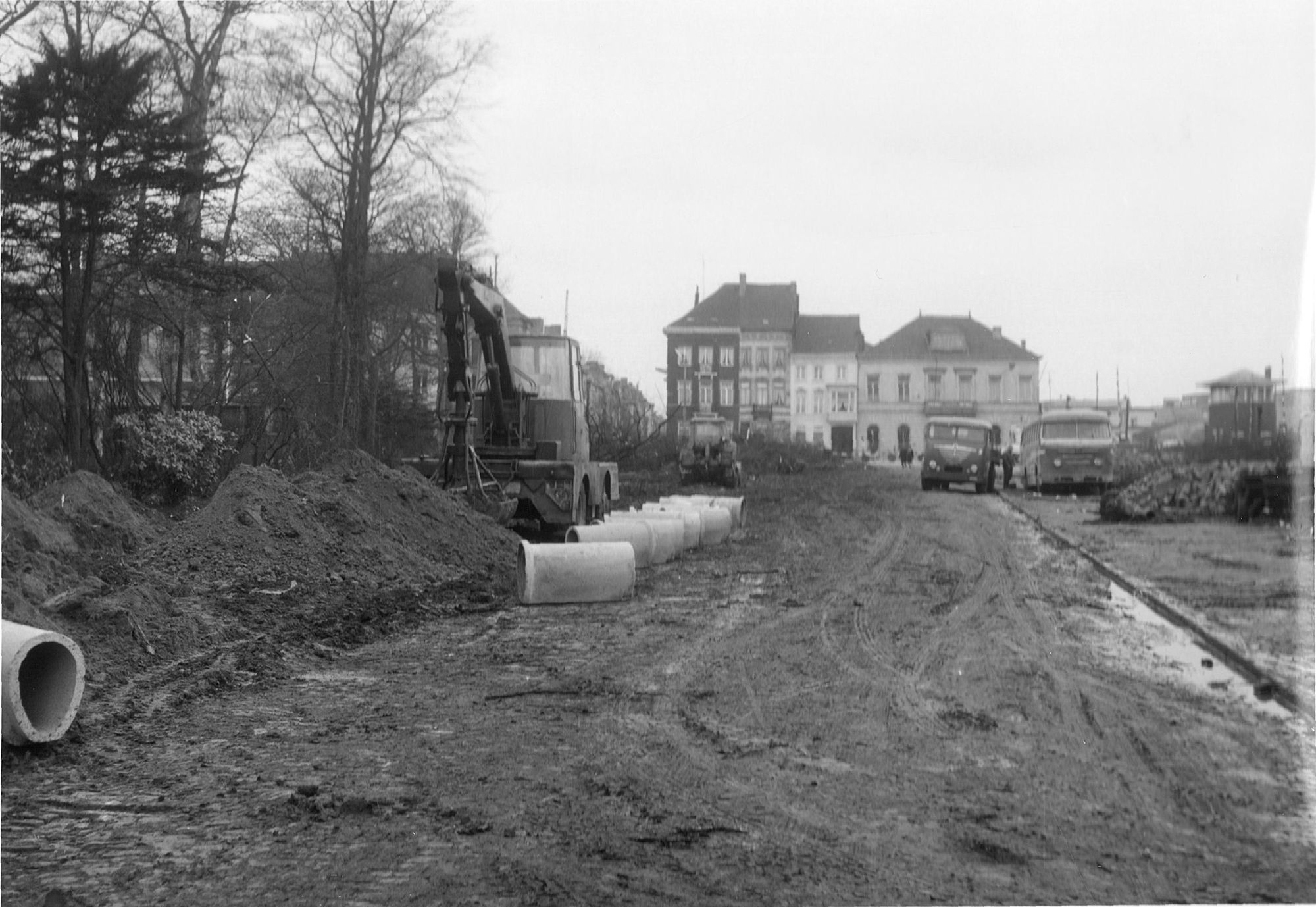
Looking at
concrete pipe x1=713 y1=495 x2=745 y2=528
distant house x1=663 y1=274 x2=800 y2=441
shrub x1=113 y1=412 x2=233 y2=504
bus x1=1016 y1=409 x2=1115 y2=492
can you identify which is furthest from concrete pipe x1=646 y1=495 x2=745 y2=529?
bus x1=1016 y1=409 x2=1115 y2=492

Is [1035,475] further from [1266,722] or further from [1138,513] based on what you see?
[1266,722]

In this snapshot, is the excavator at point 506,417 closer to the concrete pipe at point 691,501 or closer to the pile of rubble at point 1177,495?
the concrete pipe at point 691,501

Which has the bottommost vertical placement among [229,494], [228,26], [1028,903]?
[1028,903]

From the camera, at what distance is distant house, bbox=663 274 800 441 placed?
14.0 m

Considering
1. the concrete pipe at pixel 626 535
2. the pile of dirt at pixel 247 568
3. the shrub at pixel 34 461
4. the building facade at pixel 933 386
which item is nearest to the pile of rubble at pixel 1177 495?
the building facade at pixel 933 386

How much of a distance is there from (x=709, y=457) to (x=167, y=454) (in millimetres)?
16565

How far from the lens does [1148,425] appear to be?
15.7m

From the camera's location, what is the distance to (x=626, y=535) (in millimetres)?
12641

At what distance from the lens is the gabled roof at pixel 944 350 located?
45.9ft

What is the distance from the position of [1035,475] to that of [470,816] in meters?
29.5

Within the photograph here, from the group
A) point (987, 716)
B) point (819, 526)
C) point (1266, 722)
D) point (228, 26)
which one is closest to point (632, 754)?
point (987, 716)

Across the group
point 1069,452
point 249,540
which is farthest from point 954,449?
point 249,540

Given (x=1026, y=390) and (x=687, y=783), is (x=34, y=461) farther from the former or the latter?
(x=1026, y=390)

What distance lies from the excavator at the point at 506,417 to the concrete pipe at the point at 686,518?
930 millimetres
